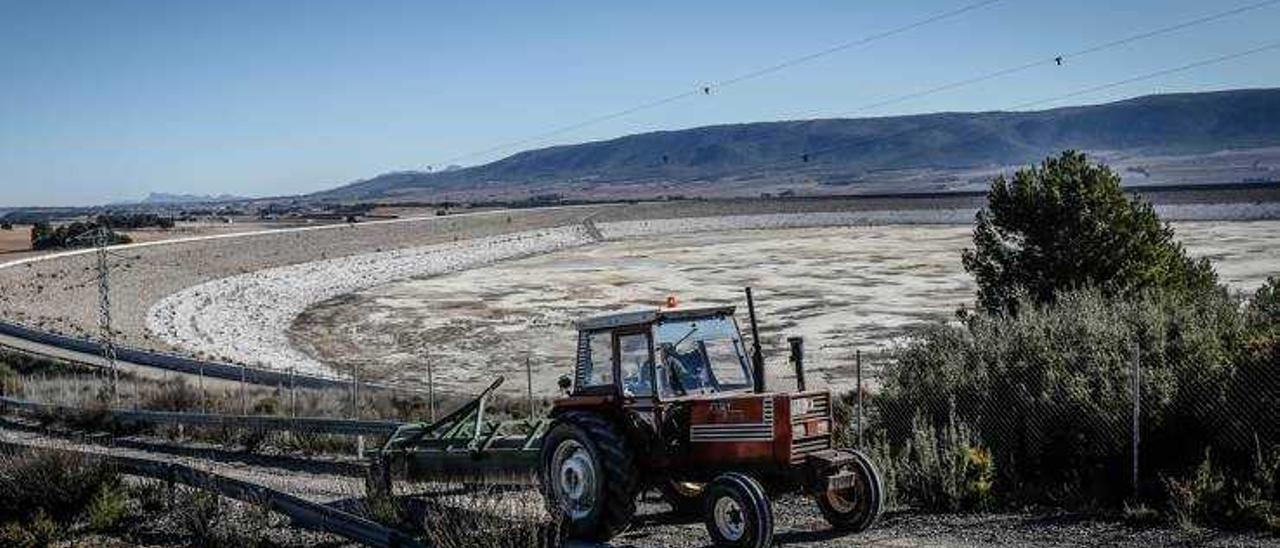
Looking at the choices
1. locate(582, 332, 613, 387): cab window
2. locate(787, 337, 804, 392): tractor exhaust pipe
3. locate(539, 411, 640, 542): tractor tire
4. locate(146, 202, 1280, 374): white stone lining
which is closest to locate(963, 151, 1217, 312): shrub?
locate(787, 337, 804, 392): tractor exhaust pipe

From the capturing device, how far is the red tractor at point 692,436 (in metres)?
10.3

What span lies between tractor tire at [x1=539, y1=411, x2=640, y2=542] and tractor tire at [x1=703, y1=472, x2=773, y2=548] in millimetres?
824

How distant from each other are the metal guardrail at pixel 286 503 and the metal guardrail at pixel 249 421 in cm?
330

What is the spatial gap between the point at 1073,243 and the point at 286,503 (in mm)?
15848

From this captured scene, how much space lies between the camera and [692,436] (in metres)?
10.8

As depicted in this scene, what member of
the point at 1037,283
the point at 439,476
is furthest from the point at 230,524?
the point at 1037,283

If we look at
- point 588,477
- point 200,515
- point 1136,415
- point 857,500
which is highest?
point 1136,415

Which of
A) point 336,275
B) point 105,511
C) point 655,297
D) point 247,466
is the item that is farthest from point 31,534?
point 336,275

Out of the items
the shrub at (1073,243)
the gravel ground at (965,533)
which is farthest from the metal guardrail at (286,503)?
the shrub at (1073,243)

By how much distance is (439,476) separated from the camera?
Answer: 13453 millimetres

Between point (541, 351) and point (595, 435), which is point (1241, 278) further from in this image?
point (595, 435)

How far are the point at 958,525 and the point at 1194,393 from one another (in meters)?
3.35

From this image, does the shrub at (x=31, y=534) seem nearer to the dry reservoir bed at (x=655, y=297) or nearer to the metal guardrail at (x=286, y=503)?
the metal guardrail at (x=286, y=503)

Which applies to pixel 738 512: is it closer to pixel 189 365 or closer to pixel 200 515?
pixel 200 515
